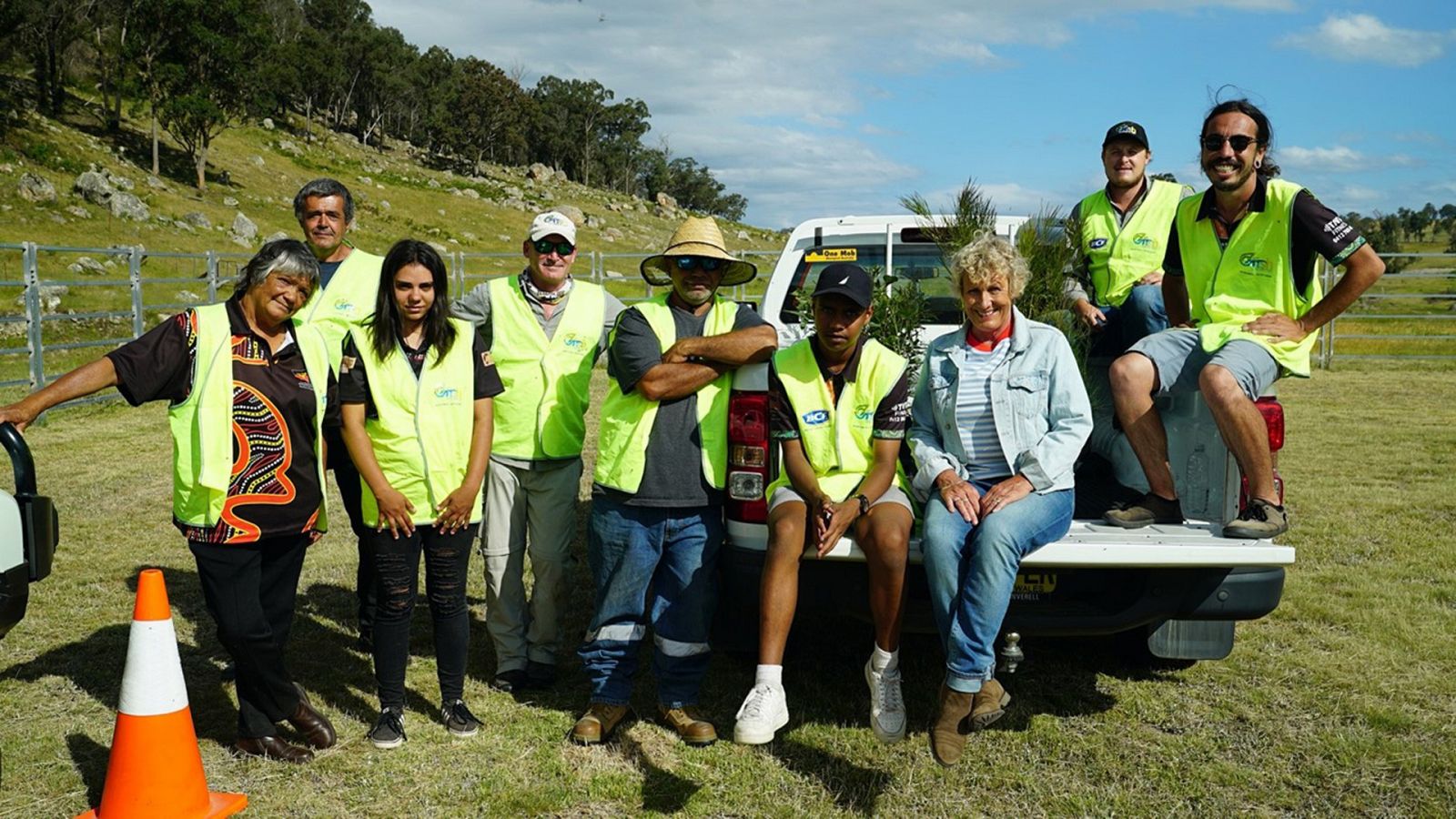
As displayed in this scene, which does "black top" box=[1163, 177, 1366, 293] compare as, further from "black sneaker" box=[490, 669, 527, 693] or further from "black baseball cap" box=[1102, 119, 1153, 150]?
"black sneaker" box=[490, 669, 527, 693]

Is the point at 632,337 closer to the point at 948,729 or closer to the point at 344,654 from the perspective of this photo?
the point at 948,729

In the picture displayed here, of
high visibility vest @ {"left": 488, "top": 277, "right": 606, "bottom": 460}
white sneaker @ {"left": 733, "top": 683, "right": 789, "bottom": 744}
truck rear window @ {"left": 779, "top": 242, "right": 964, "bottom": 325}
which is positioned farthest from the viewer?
truck rear window @ {"left": 779, "top": 242, "right": 964, "bottom": 325}

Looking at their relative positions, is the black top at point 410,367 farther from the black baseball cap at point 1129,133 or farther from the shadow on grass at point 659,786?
the black baseball cap at point 1129,133

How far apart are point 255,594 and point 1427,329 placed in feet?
83.6

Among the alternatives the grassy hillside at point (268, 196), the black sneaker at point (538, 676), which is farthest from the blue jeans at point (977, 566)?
the grassy hillside at point (268, 196)

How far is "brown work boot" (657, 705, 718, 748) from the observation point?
3947 mm

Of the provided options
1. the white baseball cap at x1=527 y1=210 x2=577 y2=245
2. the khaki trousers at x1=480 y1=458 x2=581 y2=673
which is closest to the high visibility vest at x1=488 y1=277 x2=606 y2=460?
the khaki trousers at x1=480 y1=458 x2=581 y2=673

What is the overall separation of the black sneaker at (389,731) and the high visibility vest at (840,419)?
1683 mm

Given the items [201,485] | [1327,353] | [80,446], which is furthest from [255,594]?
[1327,353]

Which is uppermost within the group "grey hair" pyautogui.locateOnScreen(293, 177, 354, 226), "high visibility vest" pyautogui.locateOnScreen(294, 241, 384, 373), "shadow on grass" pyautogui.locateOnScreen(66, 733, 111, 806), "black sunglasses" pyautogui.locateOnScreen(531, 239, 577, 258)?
"grey hair" pyautogui.locateOnScreen(293, 177, 354, 226)

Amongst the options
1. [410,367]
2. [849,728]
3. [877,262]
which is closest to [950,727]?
[849,728]

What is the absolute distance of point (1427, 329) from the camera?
76.0 ft

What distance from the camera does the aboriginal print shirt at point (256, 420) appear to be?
11.8 feet

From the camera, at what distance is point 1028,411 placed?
375 cm
